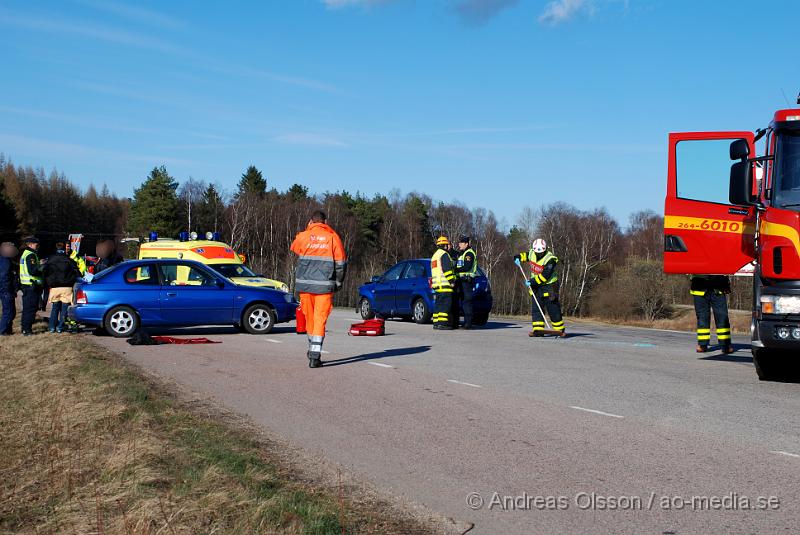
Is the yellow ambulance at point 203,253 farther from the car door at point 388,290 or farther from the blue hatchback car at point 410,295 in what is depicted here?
the car door at point 388,290

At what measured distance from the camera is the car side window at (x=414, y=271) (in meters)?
21.0

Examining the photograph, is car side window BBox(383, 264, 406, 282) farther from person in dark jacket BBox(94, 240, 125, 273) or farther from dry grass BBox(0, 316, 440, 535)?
dry grass BBox(0, 316, 440, 535)

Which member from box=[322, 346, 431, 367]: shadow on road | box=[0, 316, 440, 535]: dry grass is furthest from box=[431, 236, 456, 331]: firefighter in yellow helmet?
box=[0, 316, 440, 535]: dry grass

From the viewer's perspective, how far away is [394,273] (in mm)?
21922

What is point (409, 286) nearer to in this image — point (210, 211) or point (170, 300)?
point (170, 300)

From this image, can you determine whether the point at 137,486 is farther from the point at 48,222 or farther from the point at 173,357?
the point at 48,222

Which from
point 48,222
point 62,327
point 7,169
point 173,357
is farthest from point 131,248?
point 173,357

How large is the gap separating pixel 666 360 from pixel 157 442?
28.5 feet

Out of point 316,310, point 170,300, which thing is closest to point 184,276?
point 170,300

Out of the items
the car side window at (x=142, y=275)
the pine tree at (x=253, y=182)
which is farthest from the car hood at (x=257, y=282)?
the pine tree at (x=253, y=182)

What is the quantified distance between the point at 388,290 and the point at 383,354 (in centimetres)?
899

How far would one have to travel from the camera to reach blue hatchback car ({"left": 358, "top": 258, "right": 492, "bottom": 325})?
19797 millimetres

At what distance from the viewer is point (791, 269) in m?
9.05

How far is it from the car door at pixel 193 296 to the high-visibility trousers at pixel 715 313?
894cm
